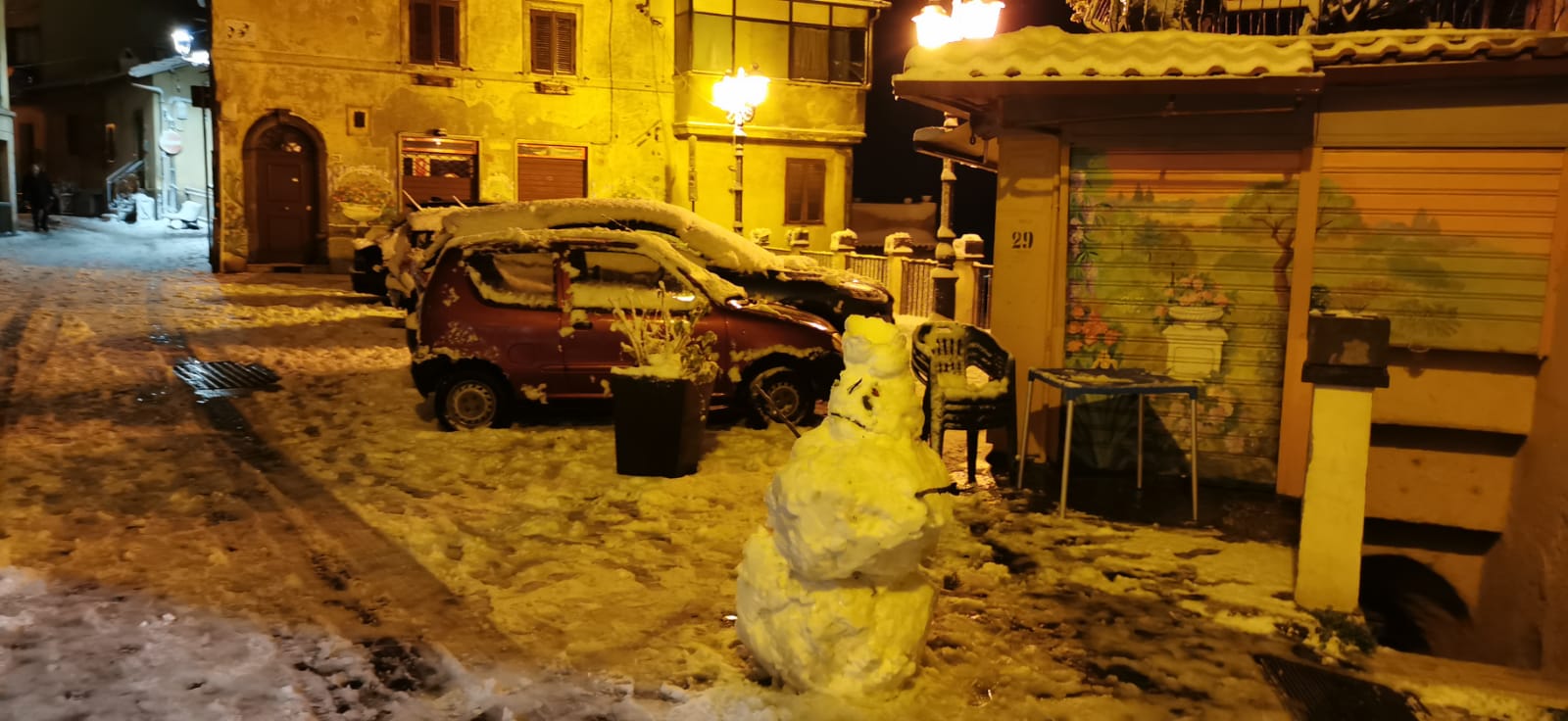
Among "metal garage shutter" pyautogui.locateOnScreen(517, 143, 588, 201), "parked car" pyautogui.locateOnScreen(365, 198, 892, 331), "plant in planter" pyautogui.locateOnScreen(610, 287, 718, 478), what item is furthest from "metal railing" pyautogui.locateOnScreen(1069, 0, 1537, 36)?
"metal garage shutter" pyautogui.locateOnScreen(517, 143, 588, 201)

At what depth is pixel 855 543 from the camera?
3.93 m

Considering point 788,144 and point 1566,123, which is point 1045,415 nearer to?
point 1566,123

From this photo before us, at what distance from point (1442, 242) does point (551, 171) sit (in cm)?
2029

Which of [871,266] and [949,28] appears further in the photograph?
[871,266]

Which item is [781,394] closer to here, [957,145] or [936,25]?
[957,145]

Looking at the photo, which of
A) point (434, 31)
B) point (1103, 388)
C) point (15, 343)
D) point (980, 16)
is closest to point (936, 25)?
point (980, 16)

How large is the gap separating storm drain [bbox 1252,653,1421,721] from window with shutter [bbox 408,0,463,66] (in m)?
22.4

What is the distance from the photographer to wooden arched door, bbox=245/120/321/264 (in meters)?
22.9

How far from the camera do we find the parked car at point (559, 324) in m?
8.89

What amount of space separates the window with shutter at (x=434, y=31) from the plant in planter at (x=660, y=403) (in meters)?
17.9

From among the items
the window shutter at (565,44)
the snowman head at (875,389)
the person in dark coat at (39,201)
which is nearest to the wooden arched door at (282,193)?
the window shutter at (565,44)

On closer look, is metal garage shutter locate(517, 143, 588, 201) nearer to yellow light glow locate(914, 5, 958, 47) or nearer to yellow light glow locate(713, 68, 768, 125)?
yellow light glow locate(713, 68, 768, 125)

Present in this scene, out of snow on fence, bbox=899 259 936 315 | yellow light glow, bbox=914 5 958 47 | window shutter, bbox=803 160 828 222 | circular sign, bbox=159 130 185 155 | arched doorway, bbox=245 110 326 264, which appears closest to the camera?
yellow light glow, bbox=914 5 958 47

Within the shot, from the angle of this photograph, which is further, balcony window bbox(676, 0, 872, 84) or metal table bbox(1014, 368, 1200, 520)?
balcony window bbox(676, 0, 872, 84)
